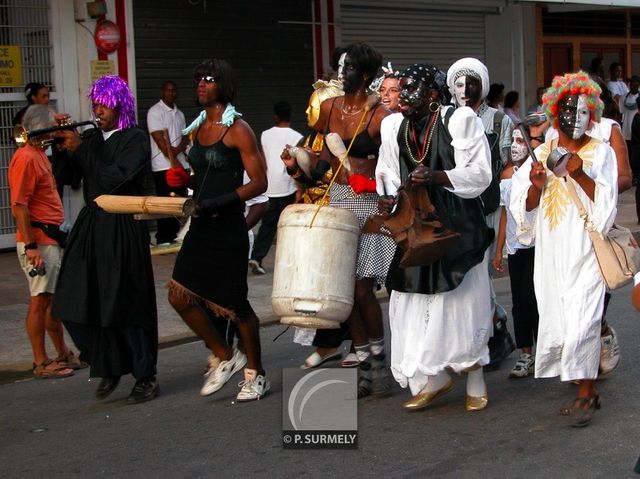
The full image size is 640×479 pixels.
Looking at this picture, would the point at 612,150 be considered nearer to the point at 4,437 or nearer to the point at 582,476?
the point at 582,476

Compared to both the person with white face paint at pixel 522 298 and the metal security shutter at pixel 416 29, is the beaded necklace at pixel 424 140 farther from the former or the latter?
the metal security shutter at pixel 416 29

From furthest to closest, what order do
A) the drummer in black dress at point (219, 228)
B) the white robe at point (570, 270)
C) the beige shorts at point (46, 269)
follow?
1. the beige shorts at point (46, 269)
2. the drummer in black dress at point (219, 228)
3. the white robe at point (570, 270)

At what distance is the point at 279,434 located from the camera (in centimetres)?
605

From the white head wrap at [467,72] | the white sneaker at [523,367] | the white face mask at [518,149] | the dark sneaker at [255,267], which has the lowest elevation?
the white sneaker at [523,367]

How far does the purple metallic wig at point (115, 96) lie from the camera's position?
6801 mm

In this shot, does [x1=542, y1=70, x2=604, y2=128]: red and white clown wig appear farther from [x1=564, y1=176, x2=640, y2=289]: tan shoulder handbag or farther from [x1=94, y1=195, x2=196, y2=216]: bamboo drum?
[x1=94, y1=195, x2=196, y2=216]: bamboo drum

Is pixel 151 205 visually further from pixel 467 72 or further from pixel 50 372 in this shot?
pixel 50 372

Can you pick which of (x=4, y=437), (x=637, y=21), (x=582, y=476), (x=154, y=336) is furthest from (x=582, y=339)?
(x=637, y=21)

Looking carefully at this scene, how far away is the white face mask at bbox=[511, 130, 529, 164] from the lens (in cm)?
738

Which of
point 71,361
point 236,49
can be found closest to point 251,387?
point 71,361

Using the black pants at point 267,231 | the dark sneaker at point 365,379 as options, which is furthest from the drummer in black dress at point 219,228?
the black pants at point 267,231

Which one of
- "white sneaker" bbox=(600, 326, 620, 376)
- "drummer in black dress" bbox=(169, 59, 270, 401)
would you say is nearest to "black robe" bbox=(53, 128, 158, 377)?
"drummer in black dress" bbox=(169, 59, 270, 401)

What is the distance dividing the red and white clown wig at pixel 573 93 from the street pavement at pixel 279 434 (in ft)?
5.27

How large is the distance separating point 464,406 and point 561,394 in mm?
611
